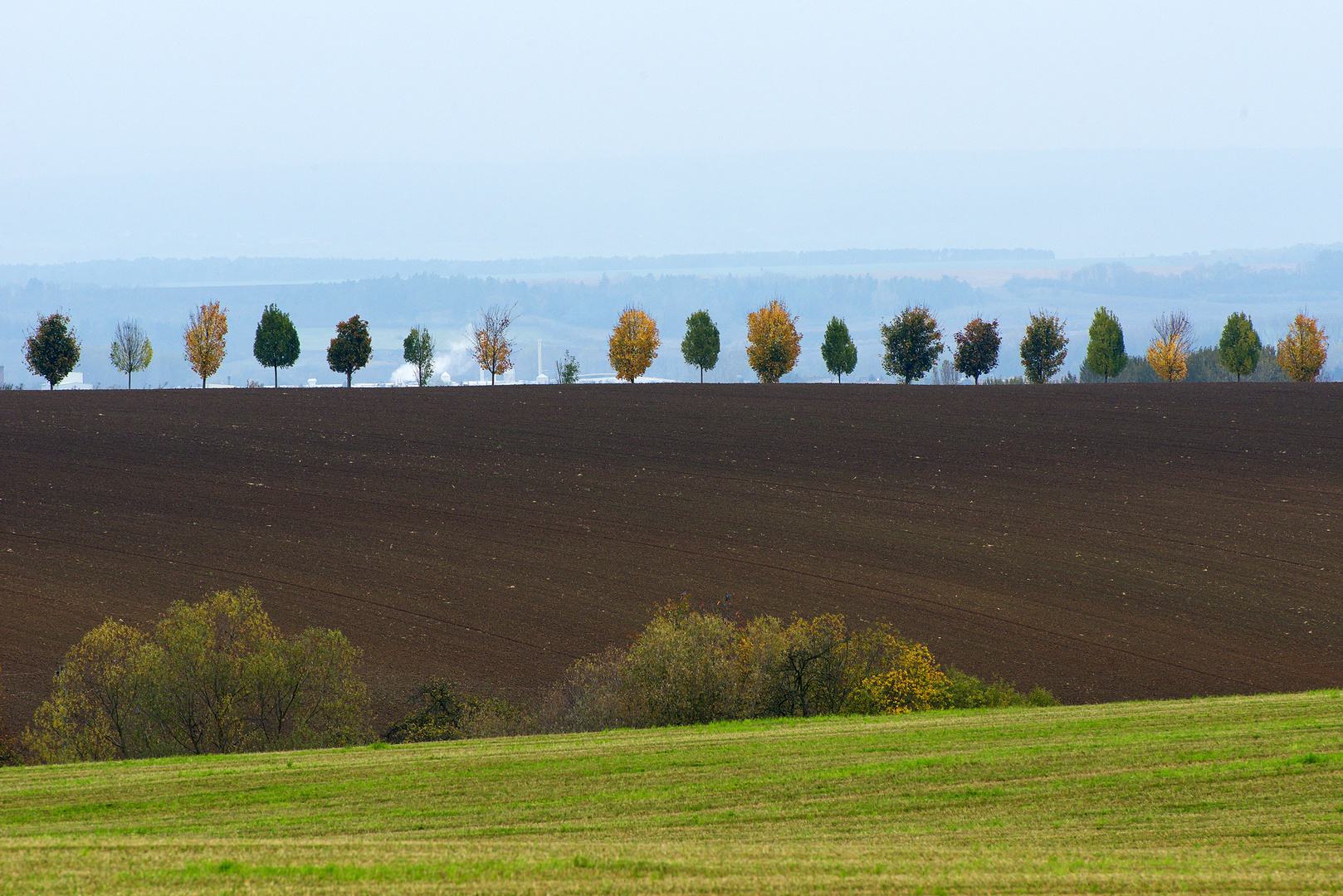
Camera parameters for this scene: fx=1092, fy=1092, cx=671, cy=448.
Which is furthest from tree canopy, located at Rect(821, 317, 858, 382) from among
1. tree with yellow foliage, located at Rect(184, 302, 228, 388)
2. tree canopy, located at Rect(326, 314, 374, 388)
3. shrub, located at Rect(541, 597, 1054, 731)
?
shrub, located at Rect(541, 597, 1054, 731)

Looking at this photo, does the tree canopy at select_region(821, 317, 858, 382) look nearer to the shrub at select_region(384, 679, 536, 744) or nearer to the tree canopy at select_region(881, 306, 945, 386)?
the tree canopy at select_region(881, 306, 945, 386)

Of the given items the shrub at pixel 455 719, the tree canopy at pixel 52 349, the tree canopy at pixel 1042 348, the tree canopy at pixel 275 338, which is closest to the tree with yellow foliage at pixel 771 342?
the tree canopy at pixel 1042 348

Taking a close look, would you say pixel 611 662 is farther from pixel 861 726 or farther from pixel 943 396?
pixel 943 396

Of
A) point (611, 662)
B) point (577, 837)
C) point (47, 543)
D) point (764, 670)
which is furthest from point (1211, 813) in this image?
point (47, 543)

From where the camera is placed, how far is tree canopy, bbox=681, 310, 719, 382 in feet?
319

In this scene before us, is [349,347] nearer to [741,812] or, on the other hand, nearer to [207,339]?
[207,339]

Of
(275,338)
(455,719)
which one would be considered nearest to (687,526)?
(455,719)

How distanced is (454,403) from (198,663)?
132 ft

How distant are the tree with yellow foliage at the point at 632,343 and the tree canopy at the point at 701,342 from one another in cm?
394

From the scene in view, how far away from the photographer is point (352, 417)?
62.6 metres

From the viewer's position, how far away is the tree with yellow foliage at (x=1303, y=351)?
9775cm

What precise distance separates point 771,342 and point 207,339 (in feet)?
155

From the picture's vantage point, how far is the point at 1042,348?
9569cm

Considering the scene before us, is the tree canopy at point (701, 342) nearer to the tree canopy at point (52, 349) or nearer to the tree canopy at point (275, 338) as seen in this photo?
the tree canopy at point (275, 338)
